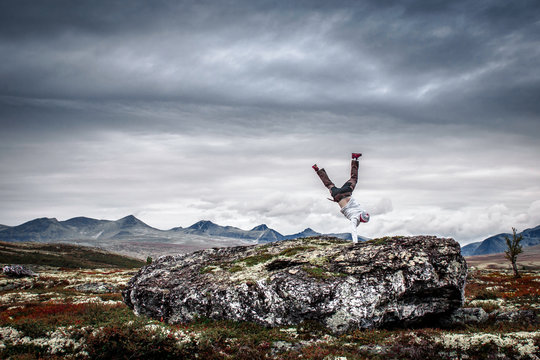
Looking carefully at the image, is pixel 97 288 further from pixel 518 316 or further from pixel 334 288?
pixel 518 316

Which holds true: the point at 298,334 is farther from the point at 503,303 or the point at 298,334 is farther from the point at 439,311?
the point at 503,303

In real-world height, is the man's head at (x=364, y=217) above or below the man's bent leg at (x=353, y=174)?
below

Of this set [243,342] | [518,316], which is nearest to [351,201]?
[518,316]

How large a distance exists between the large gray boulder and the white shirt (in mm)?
1386

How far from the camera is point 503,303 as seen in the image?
21.5m

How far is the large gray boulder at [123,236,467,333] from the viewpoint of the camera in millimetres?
14844

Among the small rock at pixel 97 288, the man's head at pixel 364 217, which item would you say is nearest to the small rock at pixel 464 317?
the man's head at pixel 364 217

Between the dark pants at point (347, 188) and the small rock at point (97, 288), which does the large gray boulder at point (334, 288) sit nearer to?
the dark pants at point (347, 188)

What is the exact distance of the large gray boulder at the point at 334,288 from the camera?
1484 centimetres

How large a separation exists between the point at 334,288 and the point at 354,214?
5.54m

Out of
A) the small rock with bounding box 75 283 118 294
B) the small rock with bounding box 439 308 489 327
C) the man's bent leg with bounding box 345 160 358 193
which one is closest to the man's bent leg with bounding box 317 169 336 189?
the man's bent leg with bounding box 345 160 358 193

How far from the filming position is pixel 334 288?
1505cm

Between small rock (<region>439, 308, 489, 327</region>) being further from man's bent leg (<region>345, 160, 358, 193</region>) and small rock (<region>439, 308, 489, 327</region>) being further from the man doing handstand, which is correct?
man's bent leg (<region>345, 160, 358, 193</region>)

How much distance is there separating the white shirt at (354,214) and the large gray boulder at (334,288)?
139 centimetres
